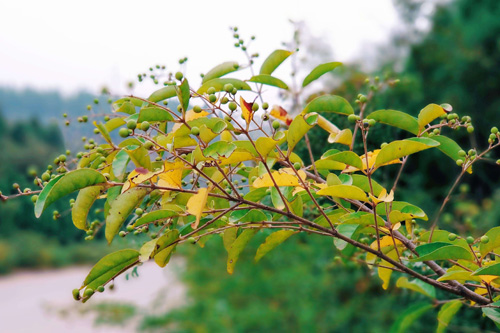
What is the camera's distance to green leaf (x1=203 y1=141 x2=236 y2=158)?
532mm

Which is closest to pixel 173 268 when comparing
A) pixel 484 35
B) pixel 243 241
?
pixel 484 35

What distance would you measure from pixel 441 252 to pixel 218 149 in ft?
0.90

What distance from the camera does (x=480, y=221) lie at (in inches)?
106

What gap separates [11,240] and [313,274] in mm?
3448

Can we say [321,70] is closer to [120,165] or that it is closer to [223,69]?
[223,69]

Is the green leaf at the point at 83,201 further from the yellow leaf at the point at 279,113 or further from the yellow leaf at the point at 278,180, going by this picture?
the yellow leaf at the point at 279,113

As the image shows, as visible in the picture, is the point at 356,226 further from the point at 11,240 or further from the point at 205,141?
the point at 11,240

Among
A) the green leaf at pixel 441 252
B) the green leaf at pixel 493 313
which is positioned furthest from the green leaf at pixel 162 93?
the green leaf at pixel 493 313

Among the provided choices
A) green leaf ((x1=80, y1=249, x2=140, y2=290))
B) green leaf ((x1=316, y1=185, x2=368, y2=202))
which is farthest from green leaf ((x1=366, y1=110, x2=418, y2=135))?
green leaf ((x1=80, y1=249, x2=140, y2=290))

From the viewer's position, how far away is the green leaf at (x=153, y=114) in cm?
53

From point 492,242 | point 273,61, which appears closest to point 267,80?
point 273,61

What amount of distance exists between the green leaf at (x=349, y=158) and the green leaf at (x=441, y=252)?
12 cm

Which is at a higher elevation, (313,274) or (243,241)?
(243,241)

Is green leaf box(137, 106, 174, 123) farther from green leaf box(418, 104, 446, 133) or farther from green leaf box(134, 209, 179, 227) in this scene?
green leaf box(418, 104, 446, 133)
